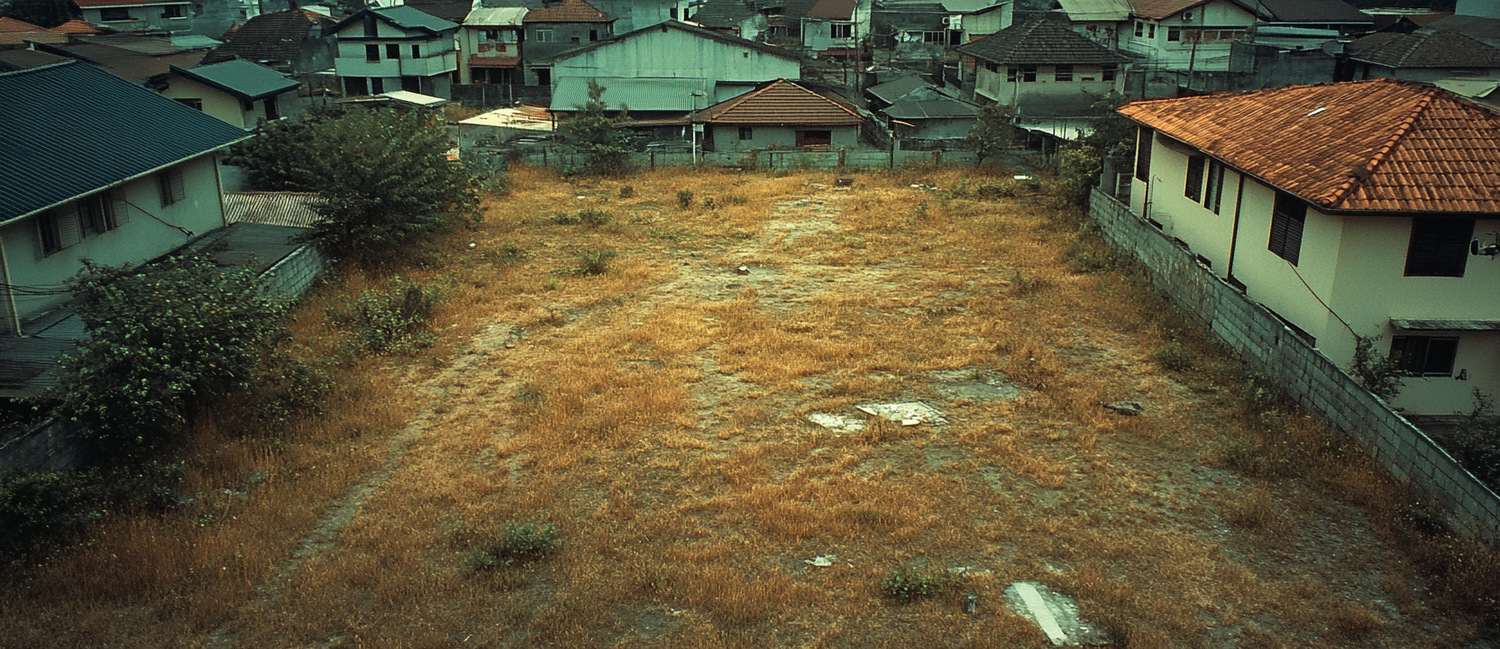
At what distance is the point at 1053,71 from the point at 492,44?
3118 centimetres

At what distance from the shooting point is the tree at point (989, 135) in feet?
112

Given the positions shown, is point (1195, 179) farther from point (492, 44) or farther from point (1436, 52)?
point (492, 44)

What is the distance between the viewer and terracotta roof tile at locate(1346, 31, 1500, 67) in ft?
118

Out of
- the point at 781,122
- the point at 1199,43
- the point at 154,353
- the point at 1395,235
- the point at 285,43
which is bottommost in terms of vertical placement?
the point at 154,353

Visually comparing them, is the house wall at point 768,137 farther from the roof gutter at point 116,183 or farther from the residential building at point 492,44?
the residential building at point 492,44

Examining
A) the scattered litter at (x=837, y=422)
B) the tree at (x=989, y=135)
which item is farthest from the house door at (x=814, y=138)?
the scattered litter at (x=837, y=422)

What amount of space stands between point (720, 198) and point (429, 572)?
20.9 m

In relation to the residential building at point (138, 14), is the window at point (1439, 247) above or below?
below

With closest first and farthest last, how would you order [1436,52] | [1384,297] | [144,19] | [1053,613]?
1. [1053,613]
2. [1384,297]
3. [1436,52]
4. [144,19]

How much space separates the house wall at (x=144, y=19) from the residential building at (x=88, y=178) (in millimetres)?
44583

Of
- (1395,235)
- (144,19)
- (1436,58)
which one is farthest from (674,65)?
(144,19)

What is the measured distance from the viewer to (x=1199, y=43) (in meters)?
47.3

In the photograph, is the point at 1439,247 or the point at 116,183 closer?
the point at 1439,247

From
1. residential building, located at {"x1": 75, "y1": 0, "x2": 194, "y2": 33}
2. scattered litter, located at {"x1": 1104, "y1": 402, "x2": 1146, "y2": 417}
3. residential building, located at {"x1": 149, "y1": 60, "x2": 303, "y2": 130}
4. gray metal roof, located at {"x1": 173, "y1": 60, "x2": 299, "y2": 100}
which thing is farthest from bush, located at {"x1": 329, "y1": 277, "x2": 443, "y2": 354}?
residential building, located at {"x1": 75, "y1": 0, "x2": 194, "y2": 33}
